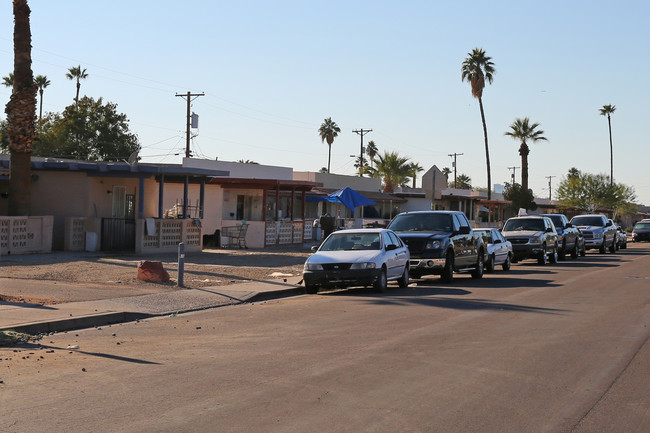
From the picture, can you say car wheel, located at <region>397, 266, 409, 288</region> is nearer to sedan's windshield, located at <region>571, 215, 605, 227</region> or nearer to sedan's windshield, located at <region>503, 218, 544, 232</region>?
sedan's windshield, located at <region>503, 218, 544, 232</region>

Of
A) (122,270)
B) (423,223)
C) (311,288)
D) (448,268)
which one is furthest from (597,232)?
(122,270)

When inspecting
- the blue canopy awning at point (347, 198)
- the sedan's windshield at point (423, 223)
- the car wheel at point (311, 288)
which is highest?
the blue canopy awning at point (347, 198)

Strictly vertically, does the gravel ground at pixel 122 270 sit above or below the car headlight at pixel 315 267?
below

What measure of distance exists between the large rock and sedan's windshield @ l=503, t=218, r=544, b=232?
59.9 ft

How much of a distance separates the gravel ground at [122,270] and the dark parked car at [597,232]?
19583mm

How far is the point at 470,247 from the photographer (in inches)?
983

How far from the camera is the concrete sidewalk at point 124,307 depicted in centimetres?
1348

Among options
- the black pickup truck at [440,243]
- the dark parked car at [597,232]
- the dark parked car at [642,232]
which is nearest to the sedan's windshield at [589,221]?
the dark parked car at [597,232]

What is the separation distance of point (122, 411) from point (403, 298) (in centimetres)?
1134

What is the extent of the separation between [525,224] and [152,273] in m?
19.0

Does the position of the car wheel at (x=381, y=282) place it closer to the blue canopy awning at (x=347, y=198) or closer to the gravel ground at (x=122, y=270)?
the gravel ground at (x=122, y=270)

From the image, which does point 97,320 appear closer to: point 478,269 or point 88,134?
point 478,269

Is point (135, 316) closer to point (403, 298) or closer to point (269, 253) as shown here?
point (403, 298)

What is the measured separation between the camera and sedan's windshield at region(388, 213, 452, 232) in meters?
24.2
